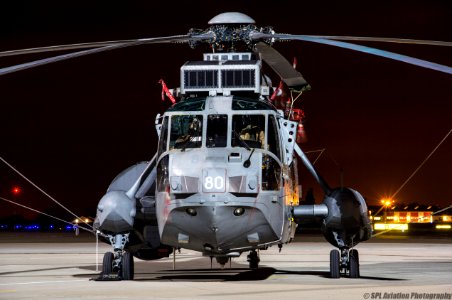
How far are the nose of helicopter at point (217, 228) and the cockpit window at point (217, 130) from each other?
1.52 meters

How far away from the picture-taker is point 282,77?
2077cm

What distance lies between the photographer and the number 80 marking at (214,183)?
1844 cm

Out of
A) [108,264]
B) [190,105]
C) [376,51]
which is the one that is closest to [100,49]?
[190,105]

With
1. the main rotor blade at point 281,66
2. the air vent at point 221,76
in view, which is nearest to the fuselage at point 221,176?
the air vent at point 221,76

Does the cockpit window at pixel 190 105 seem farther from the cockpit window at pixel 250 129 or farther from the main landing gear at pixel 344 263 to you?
the main landing gear at pixel 344 263

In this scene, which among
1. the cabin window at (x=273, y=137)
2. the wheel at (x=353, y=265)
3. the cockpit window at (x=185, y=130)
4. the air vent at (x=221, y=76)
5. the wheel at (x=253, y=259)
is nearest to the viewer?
the cockpit window at (x=185, y=130)

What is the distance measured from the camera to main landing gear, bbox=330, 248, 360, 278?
22.6 metres

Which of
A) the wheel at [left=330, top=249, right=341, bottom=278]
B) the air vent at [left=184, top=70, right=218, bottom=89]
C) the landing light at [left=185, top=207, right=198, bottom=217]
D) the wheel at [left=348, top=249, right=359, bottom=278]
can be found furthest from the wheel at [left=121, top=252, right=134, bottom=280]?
the wheel at [left=348, top=249, right=359, bottom=278]

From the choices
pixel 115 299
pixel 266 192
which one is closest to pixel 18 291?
pixel 115 299

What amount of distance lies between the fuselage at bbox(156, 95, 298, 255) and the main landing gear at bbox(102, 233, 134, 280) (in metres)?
2.40

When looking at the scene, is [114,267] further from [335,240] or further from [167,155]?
[335,240]

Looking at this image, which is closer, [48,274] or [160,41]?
[160,41]

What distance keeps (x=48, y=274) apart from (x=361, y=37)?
39.4 feet

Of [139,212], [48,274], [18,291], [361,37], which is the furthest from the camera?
[48,274]
